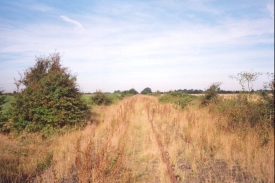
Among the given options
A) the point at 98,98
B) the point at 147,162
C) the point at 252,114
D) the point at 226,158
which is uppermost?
the point at 252,114

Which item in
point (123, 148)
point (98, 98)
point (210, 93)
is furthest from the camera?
point (98, 98)

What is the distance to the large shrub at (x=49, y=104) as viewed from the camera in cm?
937

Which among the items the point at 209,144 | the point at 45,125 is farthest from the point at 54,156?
the point at 209,144

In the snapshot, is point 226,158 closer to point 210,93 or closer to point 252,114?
point 252,114

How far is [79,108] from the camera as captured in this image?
11.1m

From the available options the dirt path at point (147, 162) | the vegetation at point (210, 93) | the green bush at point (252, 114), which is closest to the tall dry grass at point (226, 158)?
the green bush at point (252, 114)

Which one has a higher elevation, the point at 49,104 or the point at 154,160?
the point at 49,104

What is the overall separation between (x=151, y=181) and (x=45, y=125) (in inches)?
274

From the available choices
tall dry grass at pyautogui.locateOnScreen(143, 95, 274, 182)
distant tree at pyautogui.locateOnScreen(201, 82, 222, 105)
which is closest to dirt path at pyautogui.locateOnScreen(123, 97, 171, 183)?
→ tall dry grass at pyautogui.locateOnScreen(143, 95, 274, 182)

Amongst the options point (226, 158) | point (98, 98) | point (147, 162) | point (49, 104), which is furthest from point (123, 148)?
point (98, 98)

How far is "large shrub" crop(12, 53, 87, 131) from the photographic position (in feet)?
30.7

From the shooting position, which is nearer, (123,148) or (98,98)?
(123,148)

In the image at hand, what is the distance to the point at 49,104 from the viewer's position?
9695 millimetres

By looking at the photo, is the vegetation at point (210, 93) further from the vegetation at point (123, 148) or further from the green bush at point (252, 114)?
the green bush at point (252, 114)
